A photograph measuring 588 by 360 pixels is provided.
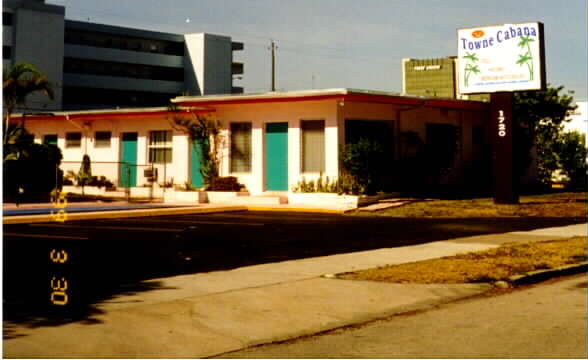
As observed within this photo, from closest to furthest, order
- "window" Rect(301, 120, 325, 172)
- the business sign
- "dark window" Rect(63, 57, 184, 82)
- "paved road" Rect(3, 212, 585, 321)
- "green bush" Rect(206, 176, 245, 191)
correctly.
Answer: "paved road" Rect(3, 212, 585, 321)
the business sign
"window" Rect(301, 120, 325, 172)
"green bush" Rect(206, 176, 245, 191)
"dark window" Rect(63, 57, 184, 82)

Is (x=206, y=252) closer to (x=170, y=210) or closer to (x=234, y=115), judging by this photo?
(x=170, y=210)

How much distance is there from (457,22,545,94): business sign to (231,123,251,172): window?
29.0ft

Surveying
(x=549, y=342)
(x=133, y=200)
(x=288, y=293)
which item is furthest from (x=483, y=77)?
(x=549, y=342)

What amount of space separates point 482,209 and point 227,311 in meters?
16.9

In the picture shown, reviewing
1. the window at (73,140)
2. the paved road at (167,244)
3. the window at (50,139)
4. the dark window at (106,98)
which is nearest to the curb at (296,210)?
the paved road at (167,244)

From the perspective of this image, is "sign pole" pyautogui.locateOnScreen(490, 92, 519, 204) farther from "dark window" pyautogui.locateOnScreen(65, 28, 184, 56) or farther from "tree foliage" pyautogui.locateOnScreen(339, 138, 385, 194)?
Result: "dark window" pyautogui.locateOnScreen(65, 28, 184, 56)

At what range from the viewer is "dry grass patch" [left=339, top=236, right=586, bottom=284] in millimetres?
10141

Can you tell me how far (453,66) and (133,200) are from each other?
37.3m

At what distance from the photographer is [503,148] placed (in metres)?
24.2

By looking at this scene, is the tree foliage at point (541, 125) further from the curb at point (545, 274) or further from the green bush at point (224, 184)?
the curb at point (545, 274)

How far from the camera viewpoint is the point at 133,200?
92.0 ft

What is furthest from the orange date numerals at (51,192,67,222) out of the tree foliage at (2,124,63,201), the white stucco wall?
the white stucco wall

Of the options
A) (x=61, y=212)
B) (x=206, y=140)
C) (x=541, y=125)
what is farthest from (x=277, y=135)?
(x=541, y=125)

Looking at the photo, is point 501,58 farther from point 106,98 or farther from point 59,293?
point 106,98
